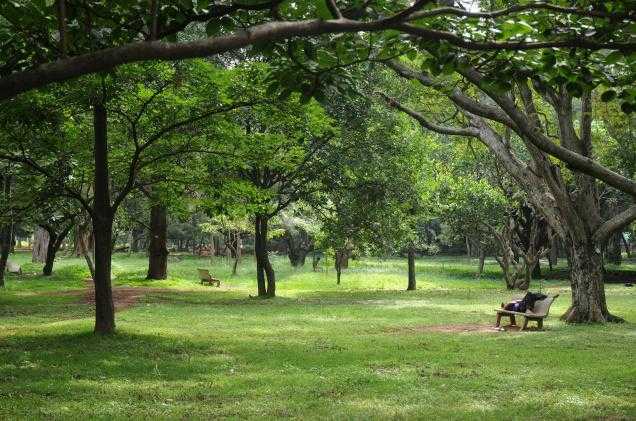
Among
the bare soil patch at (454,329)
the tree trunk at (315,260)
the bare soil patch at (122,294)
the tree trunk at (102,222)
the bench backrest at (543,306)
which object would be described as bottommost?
the bare soil patch at (454,329)

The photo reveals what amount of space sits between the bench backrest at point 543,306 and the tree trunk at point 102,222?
1086 cm

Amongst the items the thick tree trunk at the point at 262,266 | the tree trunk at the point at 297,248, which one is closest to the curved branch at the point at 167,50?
the thick tree trunk at the point at 262,266

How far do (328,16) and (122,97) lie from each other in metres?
9.33

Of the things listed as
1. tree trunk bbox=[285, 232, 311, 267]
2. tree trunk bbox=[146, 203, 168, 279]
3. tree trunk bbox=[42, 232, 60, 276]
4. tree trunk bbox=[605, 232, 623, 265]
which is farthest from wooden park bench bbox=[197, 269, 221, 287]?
tree trunk bbox=[605, 232, 623, 265]

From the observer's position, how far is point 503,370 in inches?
434

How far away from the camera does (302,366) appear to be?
36.9 feet

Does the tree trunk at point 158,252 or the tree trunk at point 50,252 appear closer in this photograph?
the tree trunk at point 158,252

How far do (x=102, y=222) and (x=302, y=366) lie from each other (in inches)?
221

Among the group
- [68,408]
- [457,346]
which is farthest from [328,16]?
[457,346]

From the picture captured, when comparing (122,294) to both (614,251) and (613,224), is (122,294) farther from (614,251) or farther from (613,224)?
(614,251)

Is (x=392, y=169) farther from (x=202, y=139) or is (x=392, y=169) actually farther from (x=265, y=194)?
(x=202, y=139)

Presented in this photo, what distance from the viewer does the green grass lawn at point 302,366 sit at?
27.3 feet

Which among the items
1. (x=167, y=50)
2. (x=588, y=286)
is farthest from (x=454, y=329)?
(x=167, y=50)

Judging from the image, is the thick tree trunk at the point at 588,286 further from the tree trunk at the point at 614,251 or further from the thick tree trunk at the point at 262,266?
the tree trunk at the point at 614,251
